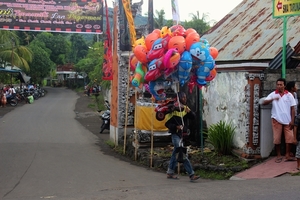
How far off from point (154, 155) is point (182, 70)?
9.58 ft

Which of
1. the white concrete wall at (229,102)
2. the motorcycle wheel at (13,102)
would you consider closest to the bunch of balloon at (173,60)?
the white concrete wall at (229,102)

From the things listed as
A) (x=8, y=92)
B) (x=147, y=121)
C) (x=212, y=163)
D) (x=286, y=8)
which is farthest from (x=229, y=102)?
(x=8, y=92)

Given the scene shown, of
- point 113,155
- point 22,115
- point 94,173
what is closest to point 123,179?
point 94,173

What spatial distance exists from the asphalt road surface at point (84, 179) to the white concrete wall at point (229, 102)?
5.69ft

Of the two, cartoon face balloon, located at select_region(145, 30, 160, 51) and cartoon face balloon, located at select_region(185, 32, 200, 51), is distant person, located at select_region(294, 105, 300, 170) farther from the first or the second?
cartoon face balloon, located at select_region(145, 30, 160, 51)

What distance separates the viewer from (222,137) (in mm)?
10102

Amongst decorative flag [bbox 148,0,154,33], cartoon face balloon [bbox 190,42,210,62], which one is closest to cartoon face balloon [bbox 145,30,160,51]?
cartoon face balloon [bbox 190,42,210,62]

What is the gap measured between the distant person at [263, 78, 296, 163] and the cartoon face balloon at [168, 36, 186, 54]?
2.10 meters

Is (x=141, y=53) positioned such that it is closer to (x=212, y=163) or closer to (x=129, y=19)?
(x=212, y=163)

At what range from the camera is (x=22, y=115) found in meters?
24.9

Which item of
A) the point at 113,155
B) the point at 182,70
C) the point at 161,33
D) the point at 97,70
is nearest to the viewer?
the point at 182,70

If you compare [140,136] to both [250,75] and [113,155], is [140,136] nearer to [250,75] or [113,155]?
[113,155]

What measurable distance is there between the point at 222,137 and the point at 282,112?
1.71 metres

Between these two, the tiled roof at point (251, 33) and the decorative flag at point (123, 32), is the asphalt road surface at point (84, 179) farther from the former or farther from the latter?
the tiled roof at point (251, 33)
